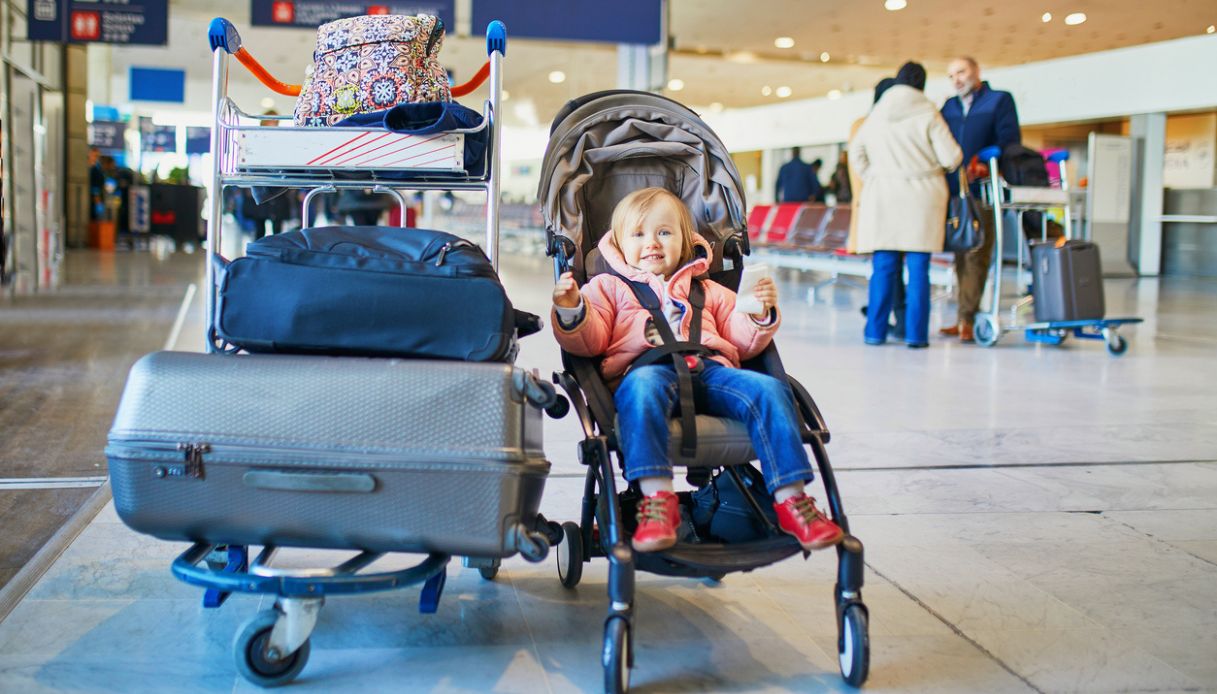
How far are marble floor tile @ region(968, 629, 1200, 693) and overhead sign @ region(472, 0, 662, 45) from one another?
32.8ft

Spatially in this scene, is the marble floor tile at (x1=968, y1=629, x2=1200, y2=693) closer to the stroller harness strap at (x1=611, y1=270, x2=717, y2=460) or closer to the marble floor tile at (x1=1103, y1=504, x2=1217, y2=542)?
the stroller harness strap at (x1=611, y1=270, x2=717, y2=460)

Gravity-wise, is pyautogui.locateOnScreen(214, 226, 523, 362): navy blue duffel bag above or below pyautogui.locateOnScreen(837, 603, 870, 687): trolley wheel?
above

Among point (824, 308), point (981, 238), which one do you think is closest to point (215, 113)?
point (981, 238)

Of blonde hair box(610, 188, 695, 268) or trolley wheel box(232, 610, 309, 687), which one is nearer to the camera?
trolley wheel box(232, 610, 309, 687)

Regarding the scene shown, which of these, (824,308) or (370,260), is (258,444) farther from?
(824,308)

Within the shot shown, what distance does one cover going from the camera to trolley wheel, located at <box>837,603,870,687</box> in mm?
2092

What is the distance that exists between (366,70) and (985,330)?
18.6 feet

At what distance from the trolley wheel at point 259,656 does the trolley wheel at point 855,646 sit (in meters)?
1.00

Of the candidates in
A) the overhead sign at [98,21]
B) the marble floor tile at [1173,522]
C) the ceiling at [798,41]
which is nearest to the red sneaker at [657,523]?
the marble floor tile at [1173,522]

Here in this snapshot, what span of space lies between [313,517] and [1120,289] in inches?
518

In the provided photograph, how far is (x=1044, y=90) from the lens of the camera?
18078 millimetres

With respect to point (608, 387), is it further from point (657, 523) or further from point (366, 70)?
point (366, 70)

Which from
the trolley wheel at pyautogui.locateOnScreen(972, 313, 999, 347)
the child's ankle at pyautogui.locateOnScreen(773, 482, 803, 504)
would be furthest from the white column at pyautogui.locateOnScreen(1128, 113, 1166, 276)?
the child's ankle at pyautogui.locateOnScreen(773, 482, 803, 504)

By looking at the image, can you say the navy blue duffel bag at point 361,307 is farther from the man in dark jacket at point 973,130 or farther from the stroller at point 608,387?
the man in dark jacket at point 973,130
